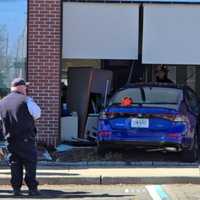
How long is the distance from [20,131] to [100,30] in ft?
19.0

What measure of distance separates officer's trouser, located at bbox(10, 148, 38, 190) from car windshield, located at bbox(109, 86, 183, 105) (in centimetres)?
354

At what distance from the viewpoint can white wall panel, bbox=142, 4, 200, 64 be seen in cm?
1541

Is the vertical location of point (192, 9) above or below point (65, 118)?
above

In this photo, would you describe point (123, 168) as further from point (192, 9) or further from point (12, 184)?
point (192, 9)

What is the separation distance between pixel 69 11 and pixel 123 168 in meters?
4.36

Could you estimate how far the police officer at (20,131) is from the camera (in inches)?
404

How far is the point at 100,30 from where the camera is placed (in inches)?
614

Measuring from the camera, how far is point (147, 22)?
1545 centimetres

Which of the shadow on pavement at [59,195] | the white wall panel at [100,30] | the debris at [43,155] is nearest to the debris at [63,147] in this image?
the debris at [43,155]

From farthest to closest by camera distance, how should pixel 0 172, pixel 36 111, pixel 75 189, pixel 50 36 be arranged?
1. pixel 50 36
2. pixel 0 172
3. pixel 75 189
4. pixel 36 111

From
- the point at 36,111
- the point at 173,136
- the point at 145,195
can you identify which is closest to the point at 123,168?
the point at 173,136

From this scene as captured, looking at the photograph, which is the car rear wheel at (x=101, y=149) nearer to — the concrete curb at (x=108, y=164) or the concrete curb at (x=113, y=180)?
the concrete curb at (x=108, y=164)

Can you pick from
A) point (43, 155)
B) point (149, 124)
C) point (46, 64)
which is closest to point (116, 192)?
point (149, 124)

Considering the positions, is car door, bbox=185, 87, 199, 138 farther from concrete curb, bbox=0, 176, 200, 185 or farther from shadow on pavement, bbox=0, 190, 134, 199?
shadow on pavement, bbox=0, 190, 134, 199
